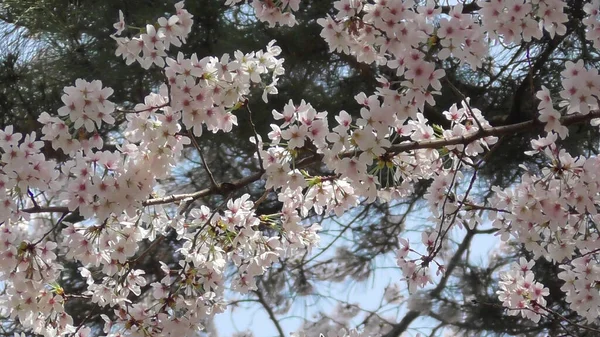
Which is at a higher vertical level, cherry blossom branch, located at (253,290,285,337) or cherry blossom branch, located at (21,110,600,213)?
cherry blossom branch, located at (253,290,285,337)

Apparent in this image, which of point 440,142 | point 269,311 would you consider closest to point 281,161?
point 440,142

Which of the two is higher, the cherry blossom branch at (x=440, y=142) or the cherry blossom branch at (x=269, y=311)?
the cherry blossom branch at (x=269, y=311)

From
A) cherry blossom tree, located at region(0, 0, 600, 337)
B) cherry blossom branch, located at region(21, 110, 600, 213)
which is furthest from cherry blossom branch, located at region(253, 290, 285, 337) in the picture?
cherry blossom branch, located at region(21, 110, 600, 213)

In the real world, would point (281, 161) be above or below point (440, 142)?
below

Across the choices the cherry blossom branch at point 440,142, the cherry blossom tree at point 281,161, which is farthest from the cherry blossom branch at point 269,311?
the cherry blossom branch at point 440,142

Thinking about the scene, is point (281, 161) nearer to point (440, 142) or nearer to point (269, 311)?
point (440, 142)

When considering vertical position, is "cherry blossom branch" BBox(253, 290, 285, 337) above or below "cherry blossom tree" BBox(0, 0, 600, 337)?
above

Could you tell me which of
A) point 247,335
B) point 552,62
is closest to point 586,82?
point 552,62

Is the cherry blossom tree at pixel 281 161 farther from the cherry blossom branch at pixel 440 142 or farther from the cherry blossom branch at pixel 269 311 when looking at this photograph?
the cherry blossom branch at pixel 269 311

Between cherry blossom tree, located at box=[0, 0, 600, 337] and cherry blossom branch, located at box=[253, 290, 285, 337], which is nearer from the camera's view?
cherry blossom tree, located at box=[0, 0, 600, 337]

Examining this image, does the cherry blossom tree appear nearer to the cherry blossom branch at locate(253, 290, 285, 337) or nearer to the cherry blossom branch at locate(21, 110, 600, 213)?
the cherry blossom branch at locate(21, 110, 600, 213)

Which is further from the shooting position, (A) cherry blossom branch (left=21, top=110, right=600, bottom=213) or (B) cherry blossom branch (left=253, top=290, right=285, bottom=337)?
(B) cherry blossom branch (left=253, top=290, right=285, bottom=337)

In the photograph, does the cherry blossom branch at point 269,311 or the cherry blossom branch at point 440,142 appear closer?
the cherry blossom branch at point 440,142

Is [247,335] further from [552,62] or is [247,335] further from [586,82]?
[586,82]
